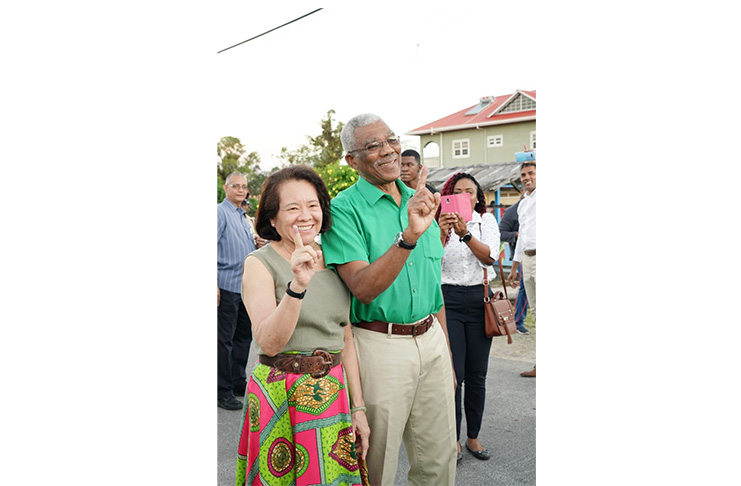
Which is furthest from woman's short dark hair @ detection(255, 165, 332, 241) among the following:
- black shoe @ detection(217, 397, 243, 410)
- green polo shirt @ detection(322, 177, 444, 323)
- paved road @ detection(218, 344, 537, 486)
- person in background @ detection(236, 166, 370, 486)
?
black shoe @ detection(217, 397, 243, 410)

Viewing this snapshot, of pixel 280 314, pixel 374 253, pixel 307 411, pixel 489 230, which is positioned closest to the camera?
pixel 280 314

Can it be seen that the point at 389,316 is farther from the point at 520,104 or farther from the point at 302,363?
the point at 520,104

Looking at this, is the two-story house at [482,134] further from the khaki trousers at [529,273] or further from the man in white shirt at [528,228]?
the khaki trousers at [529,273]

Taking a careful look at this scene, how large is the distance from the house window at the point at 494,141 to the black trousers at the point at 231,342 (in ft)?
10.3

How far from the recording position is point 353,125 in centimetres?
173

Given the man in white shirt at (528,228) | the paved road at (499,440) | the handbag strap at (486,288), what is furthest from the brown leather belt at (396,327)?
the man in white shirt at (528,228)

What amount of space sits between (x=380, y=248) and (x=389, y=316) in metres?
0.23

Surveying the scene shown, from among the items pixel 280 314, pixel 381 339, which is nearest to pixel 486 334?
pixel 381 339

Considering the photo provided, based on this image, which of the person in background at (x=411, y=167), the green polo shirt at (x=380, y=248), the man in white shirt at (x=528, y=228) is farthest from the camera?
the man in white shirt at (x=528, y=228)

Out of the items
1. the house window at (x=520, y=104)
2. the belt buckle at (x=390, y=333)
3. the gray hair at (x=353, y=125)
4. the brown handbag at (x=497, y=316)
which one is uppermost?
the house window at (x=520, y=104)

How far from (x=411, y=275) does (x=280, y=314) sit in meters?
0.53

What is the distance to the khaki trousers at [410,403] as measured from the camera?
1.76m

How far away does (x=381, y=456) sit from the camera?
1771 millimetres

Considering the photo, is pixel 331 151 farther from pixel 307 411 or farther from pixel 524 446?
pixel 307 411
